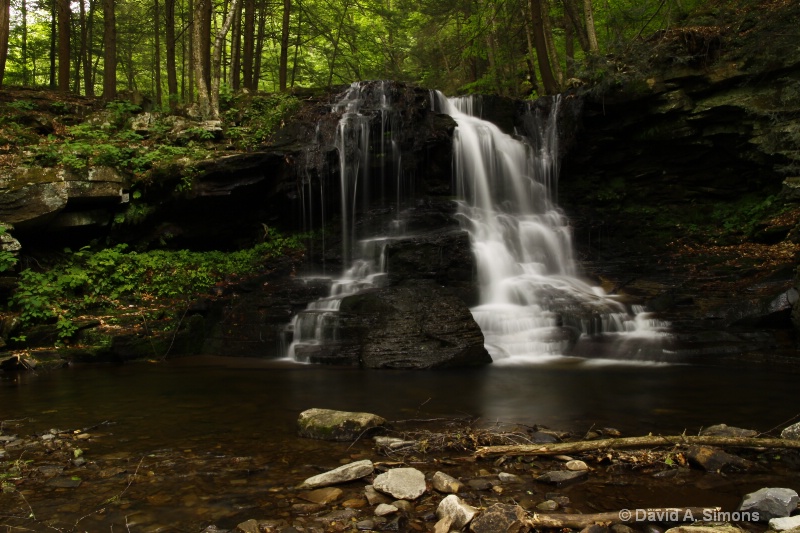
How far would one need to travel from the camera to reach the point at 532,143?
1636 cm

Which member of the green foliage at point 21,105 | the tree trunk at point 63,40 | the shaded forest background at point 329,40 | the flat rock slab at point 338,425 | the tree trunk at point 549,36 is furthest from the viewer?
the tree trunk at point 549,36

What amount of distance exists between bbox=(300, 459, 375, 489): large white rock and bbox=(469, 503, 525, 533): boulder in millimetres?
1059

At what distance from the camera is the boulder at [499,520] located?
2842mm

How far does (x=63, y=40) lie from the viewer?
14047 mm

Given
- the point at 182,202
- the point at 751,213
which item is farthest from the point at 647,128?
the point at 182,202

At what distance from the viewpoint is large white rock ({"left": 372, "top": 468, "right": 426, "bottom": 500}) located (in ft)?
11.2

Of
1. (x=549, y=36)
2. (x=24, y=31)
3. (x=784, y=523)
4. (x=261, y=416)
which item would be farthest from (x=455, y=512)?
(x=24, y=31)

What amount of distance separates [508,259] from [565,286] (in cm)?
160

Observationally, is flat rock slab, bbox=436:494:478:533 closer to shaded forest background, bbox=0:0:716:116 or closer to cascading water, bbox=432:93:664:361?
cascading water, bbox=432:93:664:361

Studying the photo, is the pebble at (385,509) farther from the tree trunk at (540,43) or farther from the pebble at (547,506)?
the tree trunk at (540,43)

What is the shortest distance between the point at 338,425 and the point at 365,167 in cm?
1040

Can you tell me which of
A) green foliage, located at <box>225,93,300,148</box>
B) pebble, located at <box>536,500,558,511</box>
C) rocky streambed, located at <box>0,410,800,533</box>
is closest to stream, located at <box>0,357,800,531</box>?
rocky streambed, located at <box>0,410,800,533</box>

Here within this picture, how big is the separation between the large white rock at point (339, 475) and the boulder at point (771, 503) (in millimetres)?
2445

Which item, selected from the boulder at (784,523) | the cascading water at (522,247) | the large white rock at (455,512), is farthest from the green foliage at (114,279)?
the boulder at (784,523)
